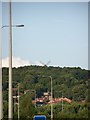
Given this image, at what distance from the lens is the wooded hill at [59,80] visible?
68438mm

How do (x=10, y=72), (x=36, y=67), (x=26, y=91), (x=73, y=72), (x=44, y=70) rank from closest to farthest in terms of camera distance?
(x=10, y=72) → (x=44, y=70) → (x=36, y=67) → (x=73, y=72) → (x=26, y=91)

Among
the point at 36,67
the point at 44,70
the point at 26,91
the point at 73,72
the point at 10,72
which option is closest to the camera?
the point at 10,72

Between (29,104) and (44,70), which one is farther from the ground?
(44,70)

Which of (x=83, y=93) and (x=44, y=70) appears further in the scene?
(x=83, y=93)

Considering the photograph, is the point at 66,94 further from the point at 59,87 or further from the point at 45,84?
the point at 59,87

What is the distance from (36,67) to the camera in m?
72.5

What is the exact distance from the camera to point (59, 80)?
2916 inches

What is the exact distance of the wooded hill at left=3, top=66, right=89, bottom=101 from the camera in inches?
2694

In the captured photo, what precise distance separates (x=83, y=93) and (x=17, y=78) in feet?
53.2

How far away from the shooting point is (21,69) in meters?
68.5

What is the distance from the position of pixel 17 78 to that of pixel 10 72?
48328 millimetres

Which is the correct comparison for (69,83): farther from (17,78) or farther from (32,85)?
(17,78)

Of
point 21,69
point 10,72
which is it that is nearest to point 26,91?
point 21,69

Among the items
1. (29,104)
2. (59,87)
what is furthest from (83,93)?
(29,104)
